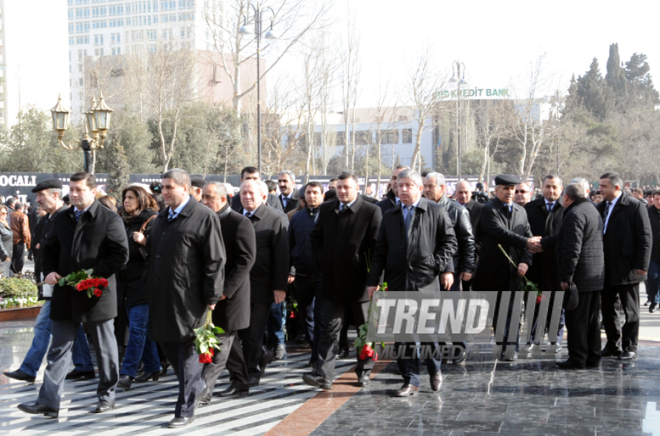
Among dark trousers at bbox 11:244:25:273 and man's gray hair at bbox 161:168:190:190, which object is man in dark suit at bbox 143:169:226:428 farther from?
dark trousers at bbox 11:244:25:273

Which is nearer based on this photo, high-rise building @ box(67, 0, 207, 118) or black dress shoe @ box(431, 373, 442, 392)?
black dress shoe @ box(431, 373, 442, 392)

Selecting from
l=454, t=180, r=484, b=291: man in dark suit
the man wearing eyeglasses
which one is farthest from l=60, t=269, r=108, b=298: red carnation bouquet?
the man wearing eyeglasses

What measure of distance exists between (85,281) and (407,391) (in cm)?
294

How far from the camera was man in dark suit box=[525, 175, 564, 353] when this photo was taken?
24.6 ft

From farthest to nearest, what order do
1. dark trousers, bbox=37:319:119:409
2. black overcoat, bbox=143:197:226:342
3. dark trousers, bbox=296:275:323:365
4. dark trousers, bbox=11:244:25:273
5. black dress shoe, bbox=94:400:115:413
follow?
dark trousers, bbox=11:244:25:273
dark trousers, bbox=296:275:323:365
black dress shoe, bbox=94:400:115:413
dark trousers, bbox=37:319:119:409
black overcoat, bbox=143:197:226:342

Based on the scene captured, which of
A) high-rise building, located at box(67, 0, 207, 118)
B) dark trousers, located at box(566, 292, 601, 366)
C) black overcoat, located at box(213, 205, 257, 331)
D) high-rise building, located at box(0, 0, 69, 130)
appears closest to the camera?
black overcoat, located at box(213, 205, 257, 331)

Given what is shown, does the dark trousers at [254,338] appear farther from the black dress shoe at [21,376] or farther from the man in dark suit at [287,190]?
the man in dark suit at [287,190]

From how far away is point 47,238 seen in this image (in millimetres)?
5922

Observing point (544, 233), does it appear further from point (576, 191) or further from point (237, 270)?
point (237, 270)

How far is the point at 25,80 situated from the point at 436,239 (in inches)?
3198

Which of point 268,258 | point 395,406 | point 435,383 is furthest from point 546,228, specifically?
→ point 268,258

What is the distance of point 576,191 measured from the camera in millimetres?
6965

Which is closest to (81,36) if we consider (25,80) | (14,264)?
(25,80)

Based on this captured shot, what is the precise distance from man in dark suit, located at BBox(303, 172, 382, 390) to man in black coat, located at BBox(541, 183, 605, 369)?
1929 millimetres
